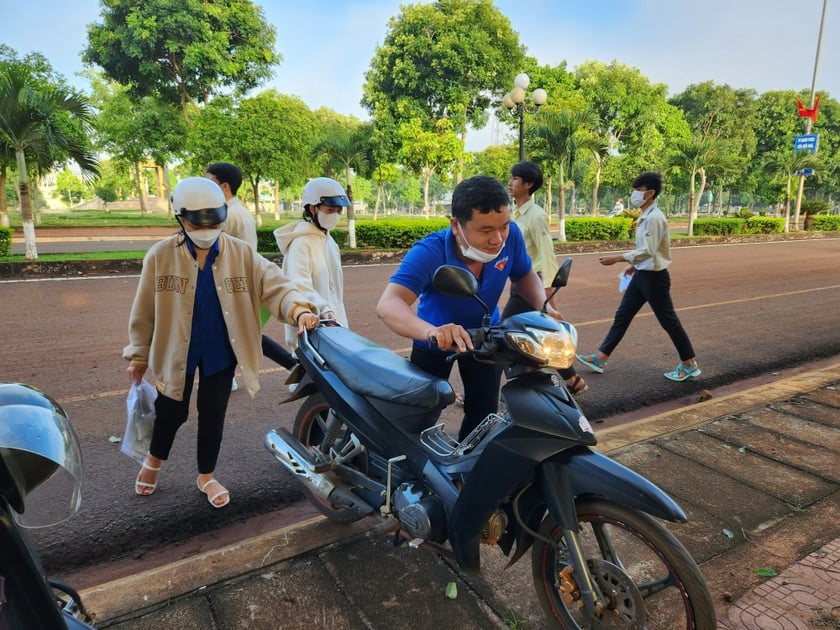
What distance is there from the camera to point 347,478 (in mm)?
2475

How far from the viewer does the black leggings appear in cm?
275

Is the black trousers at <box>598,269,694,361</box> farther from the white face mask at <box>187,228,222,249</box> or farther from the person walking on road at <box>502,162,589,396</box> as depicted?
the white face mask at <box>187,228,222,249</box>

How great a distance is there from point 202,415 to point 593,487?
2.00 meters

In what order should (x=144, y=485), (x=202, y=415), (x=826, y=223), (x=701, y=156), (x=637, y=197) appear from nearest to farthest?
1. (x=202, y=415)
2. (x=144, y=485)
3. (x=637, y=197)
4. (x=701, y=156)
5. (x=826, y=223)

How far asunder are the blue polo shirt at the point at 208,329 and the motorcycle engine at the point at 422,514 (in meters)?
1.23

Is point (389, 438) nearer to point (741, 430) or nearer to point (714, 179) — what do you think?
point (741, 430)

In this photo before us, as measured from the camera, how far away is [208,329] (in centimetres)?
270

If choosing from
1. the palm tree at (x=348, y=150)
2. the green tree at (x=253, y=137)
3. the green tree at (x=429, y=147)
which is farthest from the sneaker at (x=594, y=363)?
the green tree at (x=429, y=147)

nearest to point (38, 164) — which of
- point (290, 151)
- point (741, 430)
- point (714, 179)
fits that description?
point (290, 151)

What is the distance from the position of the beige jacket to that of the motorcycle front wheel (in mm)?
1569

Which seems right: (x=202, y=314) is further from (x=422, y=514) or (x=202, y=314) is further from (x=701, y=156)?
(x=701, y=156)

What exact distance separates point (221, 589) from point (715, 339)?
609 centimetres

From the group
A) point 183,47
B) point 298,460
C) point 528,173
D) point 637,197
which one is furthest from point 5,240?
point 183,47

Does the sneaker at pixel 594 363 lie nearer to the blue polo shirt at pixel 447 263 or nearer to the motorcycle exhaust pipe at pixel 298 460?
the blue polo shirt at pixel 447 263
